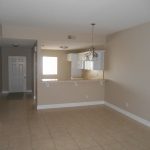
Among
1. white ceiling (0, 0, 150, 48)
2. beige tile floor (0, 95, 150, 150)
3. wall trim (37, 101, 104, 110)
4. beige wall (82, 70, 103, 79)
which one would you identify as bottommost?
beige tile floor (0, 95, 150, 150)

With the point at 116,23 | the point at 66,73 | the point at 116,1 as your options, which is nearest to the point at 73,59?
the point at 66,73

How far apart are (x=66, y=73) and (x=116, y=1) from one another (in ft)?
21.3

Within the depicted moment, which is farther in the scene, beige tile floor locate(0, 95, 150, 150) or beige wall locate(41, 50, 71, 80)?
beige wall locate(41, 50, 71, 80)

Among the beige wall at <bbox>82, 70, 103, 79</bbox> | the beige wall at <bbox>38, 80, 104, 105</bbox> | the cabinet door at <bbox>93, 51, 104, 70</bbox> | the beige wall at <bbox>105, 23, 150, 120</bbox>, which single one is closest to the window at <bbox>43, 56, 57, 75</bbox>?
the beige wall at <bbox>82, 70, 103, 79</bbox>

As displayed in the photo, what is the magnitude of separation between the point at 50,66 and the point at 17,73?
179 centimetres

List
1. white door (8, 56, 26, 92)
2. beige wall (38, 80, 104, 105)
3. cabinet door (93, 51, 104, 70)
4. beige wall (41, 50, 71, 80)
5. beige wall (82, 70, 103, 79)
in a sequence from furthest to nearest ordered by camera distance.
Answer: beige wall (41, 50, 71, 80)
white door (8, 56, 26, 92)
beige wall (82, 70, 103, 79)
cabinet door (93, 51, 104, 70)
beige wall (38, 80, 104, 105)

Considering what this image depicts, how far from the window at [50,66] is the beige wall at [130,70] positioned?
12.1 feet

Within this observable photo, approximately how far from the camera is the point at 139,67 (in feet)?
14.4

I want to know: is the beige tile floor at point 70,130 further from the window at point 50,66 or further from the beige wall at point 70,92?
the window at point 50,66

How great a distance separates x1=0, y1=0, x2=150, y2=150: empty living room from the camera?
3.15 metres

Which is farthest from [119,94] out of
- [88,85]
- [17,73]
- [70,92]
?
[17,73]

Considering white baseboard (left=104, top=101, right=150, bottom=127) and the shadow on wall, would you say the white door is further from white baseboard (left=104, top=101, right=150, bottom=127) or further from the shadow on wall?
white baseboard (left=104, top=101, right=150, bottom=127)

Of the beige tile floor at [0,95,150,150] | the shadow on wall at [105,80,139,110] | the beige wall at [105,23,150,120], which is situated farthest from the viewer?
the shadow on wall at [105,80,139,110]

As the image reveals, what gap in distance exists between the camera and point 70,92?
5.73 m
